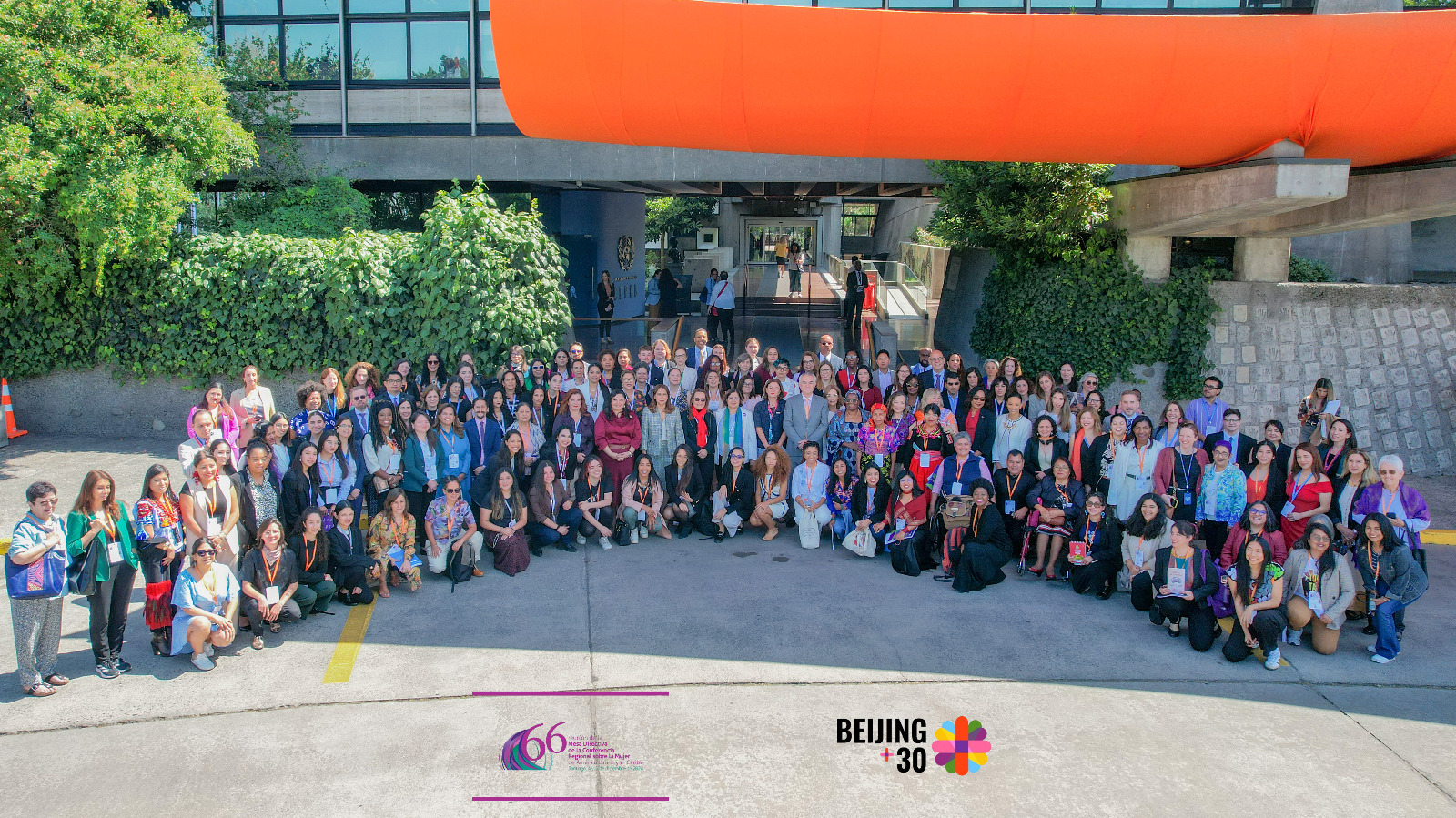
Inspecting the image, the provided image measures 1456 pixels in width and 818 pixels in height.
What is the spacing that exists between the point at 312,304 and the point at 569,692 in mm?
7877

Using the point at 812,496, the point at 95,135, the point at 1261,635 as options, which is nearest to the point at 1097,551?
the point at 1261,635

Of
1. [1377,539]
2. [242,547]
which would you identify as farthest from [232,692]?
[1377,539]

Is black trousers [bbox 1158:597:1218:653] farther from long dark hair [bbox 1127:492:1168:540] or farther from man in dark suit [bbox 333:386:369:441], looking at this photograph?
man in dark suit [bbox 333:386:369:441]

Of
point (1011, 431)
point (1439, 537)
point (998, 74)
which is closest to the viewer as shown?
point (998, 74)

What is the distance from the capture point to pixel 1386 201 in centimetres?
1064

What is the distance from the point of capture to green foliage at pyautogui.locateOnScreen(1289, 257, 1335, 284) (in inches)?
548

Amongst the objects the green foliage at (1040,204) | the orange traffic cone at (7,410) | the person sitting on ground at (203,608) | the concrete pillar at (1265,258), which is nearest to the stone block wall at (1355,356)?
the concrete pillar at (1265,258)

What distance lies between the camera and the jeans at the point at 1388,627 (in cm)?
706

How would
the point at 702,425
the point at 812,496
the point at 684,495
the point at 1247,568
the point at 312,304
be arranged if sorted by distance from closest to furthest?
the point at 1247,568, the point at 812,496, the point at 684,495, the point at 702,425, the point at 312,304

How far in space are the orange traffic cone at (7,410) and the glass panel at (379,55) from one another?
22.2ft

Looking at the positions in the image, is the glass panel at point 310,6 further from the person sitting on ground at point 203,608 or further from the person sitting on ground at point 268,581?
the person sitting on ground at point 203,608

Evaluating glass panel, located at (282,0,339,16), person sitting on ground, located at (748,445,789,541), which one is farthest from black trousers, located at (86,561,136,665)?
glass panel, located at (282,0,339,16)

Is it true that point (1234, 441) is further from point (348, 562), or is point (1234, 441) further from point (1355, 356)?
point (348, 562)

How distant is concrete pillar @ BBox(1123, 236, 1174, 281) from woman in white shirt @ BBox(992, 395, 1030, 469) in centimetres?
439
